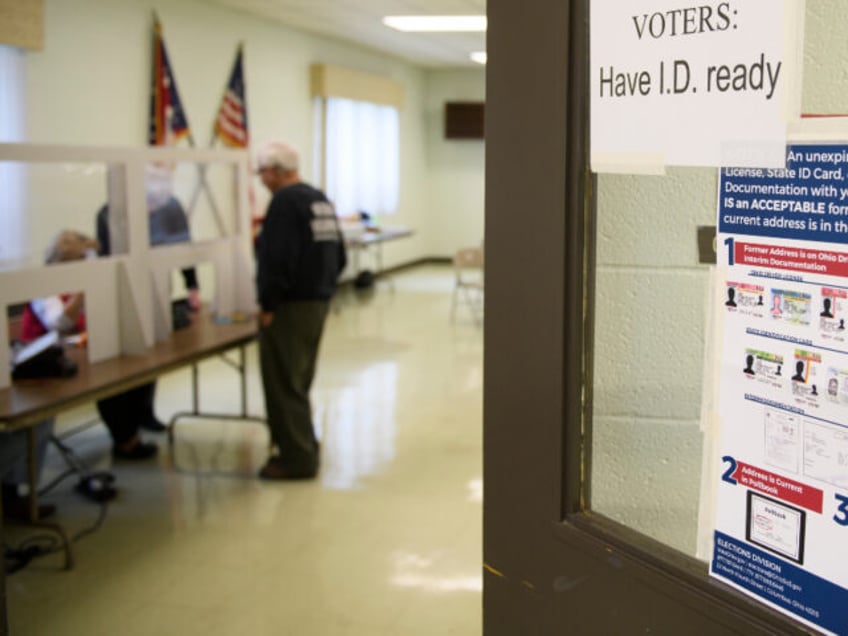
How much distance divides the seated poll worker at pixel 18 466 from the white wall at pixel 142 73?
0.88 metres

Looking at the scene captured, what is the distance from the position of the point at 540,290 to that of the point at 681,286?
18cm

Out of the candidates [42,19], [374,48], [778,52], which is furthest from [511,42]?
[374,48]

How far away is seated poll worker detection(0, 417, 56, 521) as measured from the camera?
3674mm

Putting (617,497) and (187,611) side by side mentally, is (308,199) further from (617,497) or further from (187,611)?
(617,497)

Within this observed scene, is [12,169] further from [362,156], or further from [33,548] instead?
[362,156]

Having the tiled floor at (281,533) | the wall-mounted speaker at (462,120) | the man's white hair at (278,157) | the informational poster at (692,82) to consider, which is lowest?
the tiled floor at (281,533)

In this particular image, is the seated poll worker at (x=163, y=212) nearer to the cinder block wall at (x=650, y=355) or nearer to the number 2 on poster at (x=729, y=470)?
the cinder block wall at (x=650, y=355)

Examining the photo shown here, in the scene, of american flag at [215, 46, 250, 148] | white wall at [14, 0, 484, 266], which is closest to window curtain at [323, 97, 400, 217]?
white wall at [14, 0, 484, 266]

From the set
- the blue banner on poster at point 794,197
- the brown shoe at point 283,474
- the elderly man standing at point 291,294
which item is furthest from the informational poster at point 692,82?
the brown shoe at point 283,474

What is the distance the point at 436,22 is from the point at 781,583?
8.23 meters

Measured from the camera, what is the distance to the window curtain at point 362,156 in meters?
10.6

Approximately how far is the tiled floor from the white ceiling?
3.21 metres

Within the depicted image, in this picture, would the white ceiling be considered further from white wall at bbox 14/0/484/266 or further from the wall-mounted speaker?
the wall-mounted speaker

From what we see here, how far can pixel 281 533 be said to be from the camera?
3957 mm
